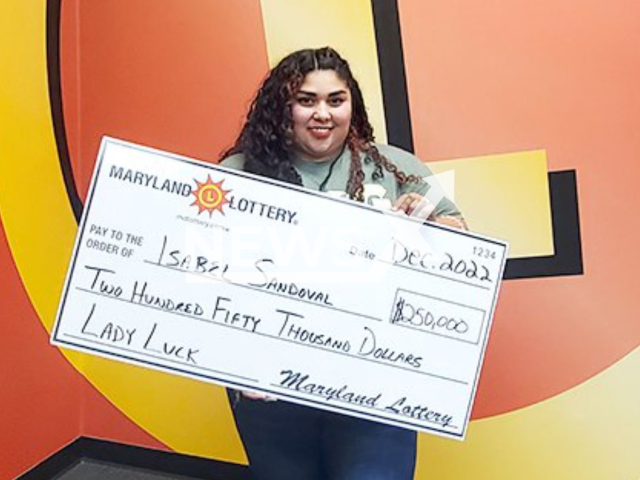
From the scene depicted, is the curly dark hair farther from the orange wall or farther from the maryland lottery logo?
the orange wall

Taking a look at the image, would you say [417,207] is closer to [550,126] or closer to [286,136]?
[286,136]

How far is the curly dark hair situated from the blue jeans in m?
0.36

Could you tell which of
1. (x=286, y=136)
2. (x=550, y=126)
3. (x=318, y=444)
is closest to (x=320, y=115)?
(x=286, y=136)

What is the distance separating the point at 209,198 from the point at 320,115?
23 cm

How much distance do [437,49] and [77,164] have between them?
1.00m

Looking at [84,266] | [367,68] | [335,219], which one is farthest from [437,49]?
[84,266]

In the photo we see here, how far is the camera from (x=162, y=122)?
71.9 inches

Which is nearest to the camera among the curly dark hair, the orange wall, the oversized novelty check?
the oversized novelty check

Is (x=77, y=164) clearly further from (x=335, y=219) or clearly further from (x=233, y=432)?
(x=335, y=219)

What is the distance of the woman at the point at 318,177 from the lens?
1.11m

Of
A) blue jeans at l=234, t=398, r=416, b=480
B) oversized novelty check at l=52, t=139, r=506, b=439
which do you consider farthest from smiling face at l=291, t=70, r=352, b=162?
blue jeans at l=234, t=398, r=416, b=480

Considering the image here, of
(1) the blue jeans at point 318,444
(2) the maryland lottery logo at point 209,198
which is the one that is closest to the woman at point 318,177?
(1) the blue jeans at point 318,444

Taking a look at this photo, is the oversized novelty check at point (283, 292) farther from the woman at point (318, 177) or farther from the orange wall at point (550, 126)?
the orange wall at point (550, 126)

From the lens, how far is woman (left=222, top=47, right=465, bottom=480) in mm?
1106
